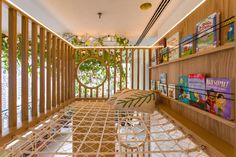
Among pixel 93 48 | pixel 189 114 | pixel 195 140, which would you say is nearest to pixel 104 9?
pixel 93 48

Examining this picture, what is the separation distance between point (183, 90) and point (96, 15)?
1967 millimetres

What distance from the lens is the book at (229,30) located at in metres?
0.91

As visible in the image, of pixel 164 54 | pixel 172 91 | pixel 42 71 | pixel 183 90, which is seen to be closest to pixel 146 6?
pixel 164 54

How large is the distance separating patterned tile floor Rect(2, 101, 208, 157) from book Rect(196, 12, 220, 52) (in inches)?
26.6

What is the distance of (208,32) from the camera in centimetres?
114

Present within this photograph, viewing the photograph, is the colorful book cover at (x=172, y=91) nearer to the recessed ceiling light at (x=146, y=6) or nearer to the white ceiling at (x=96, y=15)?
the white ceiling at (x=96, y=15)

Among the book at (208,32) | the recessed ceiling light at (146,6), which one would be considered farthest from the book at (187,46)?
the recessed ceiling light at (146,6)

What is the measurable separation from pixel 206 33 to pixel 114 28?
97.7 inches

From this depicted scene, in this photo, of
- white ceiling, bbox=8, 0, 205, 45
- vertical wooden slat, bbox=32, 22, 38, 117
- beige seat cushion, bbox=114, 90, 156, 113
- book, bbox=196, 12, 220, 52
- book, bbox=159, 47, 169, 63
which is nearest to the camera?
book, bbox=196, 12, 220, 52

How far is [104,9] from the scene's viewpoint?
8.05ft

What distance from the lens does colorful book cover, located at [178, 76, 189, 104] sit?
1433 mm

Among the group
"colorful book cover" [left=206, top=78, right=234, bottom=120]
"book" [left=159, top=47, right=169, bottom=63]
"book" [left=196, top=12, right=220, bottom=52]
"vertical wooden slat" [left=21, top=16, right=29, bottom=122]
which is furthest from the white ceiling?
"colorful book cover" [left=206, top=78, right=234, bottom=120]

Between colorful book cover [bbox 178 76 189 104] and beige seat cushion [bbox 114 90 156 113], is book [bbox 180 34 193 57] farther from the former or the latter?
beige seat cushion [bbox 114 90 156 113]

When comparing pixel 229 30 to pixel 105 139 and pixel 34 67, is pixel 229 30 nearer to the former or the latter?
pixel 105 139
